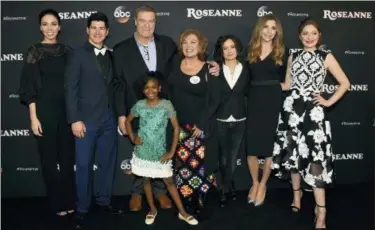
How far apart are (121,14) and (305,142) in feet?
8.07

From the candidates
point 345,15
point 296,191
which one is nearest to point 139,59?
point 296,191

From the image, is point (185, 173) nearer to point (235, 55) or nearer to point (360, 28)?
point (235, 55)

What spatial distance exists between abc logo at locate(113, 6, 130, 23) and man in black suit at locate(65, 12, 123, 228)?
76 centimetres

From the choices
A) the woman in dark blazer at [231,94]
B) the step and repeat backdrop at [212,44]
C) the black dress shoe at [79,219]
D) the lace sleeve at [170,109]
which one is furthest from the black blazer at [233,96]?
the black dress shoe at [79,219]

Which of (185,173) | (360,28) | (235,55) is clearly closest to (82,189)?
(185,173)

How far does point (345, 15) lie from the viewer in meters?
4.41

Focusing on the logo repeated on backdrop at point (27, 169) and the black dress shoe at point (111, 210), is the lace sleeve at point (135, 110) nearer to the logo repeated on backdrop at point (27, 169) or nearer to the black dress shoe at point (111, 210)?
the black dress shoe at point (111, 210)

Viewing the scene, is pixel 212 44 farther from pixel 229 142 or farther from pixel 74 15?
pixel 74 15

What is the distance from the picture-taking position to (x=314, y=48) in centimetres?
329

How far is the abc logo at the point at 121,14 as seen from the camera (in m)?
4.09

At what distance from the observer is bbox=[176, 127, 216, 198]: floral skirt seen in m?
3.41

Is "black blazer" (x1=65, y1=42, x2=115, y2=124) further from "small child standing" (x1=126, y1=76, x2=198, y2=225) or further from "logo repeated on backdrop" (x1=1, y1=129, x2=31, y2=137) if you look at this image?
"logo repeated on backdrop" (x1=1, y1=129, x2=31, y2=137)

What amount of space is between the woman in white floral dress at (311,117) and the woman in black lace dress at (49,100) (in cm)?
214

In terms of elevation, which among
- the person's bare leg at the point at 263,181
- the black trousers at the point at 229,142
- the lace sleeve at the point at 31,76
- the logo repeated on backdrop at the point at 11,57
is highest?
the logo repeated on backdrop at the point at 11,57
